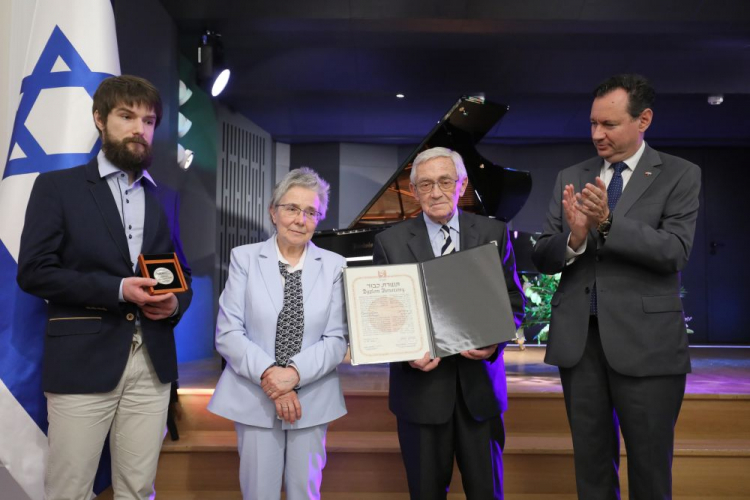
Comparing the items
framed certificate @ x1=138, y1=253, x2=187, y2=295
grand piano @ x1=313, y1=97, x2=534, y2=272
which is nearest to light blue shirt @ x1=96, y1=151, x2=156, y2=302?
framed certificate @ x1=138, y1=253, x2=187, y2=295

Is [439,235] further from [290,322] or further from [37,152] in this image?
[37,152]

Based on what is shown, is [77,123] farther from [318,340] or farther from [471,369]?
[471,369]

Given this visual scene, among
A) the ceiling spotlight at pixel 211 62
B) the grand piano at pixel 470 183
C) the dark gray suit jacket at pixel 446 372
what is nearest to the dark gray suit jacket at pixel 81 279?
the dark gray suit jacket at pixel 446 372

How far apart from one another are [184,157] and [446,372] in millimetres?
4746

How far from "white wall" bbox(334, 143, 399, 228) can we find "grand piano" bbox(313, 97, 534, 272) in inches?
164

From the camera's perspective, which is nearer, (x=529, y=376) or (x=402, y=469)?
(x=402, y=469)

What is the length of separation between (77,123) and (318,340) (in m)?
1.31

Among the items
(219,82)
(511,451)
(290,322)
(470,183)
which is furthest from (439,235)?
(219,82)

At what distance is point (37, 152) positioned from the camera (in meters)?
2.45

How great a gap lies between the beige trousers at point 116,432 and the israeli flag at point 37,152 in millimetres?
319

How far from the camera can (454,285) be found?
6.80 ft

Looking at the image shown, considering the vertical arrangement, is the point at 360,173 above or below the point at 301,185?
above

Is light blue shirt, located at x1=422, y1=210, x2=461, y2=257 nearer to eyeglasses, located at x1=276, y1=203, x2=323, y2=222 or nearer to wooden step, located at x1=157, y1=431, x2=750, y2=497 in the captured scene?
eyeglasses, located at x1=276, y1=203, x2=323, y2=222

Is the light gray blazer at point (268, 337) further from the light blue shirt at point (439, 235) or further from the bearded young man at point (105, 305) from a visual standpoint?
the light blue shirt at point (439, 235)
